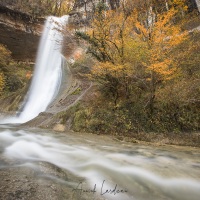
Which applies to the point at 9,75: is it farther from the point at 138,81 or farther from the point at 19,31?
the point at 138,81

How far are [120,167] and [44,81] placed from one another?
1723 cm

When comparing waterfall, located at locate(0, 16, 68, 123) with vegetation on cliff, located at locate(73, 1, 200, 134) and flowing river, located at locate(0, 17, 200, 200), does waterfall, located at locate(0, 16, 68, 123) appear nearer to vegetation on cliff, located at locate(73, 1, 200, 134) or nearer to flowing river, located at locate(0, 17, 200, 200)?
vegetation on cliff, located at locate(73, 1, 200, 134)

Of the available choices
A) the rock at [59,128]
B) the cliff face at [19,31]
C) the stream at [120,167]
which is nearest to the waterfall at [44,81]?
the cliff face at [19,31]

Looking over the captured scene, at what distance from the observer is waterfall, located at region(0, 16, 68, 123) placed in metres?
17.5

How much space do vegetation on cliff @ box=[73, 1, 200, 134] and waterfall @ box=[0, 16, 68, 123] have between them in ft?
16.0

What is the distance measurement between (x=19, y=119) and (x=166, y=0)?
65.1ft

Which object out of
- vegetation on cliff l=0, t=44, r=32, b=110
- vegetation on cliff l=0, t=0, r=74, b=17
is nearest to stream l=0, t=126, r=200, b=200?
vegetation on cliff l=0, t=44, r=32, b=110

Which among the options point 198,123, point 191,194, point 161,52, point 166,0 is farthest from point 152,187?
point 166,0

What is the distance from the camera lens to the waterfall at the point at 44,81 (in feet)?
57.5

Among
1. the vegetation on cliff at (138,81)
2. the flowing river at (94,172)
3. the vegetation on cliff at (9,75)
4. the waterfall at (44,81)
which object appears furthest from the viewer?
the vegetation on cliff at (9,75)

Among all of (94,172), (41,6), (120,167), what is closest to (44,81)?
(41,6)

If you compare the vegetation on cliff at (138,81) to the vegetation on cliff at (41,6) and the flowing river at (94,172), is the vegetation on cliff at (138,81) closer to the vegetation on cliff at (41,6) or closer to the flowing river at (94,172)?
the flowing river at (94,172)

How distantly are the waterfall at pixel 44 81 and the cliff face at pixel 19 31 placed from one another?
163 centimetres

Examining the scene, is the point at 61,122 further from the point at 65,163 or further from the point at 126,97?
the point at 65,163
